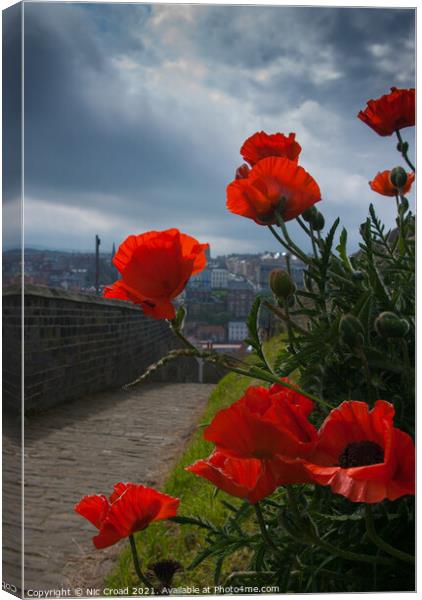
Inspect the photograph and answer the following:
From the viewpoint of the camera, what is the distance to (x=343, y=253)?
0.85 meters

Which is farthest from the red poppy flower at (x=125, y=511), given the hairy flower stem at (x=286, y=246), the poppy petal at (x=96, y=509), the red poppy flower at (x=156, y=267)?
the hairy flower stem at (x=286, y=246)

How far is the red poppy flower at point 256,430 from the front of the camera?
577 millimetres

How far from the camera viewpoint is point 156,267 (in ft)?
2.28

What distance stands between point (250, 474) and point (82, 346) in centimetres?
528

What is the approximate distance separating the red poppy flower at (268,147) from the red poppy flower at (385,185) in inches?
11.3

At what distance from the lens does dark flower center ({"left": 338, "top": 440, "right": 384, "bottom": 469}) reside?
600mm

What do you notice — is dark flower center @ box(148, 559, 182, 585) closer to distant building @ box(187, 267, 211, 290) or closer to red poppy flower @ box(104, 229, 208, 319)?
red poppy flower @ box(104, 229, 208, 319)

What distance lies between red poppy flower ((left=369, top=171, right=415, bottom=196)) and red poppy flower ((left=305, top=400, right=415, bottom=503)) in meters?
0.50

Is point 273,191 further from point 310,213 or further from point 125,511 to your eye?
point 125,511

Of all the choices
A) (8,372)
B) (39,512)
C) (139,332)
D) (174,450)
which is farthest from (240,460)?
(139,332)

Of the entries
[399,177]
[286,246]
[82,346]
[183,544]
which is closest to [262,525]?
[286,246]

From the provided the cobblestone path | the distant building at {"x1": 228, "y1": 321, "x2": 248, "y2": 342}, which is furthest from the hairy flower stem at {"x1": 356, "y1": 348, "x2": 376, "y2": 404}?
the cobblestone path

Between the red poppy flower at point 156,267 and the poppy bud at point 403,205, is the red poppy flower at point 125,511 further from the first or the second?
the poppy bud at point 403,205

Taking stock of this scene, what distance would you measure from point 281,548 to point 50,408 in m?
4.19
